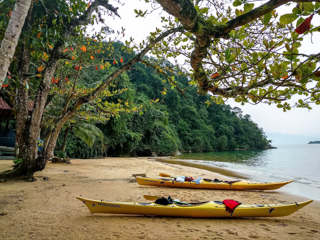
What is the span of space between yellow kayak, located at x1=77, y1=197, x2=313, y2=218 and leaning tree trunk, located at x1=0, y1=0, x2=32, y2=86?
1.98 metres

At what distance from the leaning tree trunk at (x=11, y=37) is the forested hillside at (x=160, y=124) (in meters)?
2.82

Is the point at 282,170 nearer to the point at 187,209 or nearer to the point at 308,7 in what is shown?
the point at 187,209

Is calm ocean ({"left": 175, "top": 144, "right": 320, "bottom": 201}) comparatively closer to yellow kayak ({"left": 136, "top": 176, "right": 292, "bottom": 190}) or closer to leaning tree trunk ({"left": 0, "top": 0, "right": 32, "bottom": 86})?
yellow kayak ({"left": 136, "top": 176, "right": 292, "bottom": 190})

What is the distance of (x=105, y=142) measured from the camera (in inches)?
660

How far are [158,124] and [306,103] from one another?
→ 63.1ft

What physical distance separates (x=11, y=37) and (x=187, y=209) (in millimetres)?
3209

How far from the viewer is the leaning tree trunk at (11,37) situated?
6.26ft

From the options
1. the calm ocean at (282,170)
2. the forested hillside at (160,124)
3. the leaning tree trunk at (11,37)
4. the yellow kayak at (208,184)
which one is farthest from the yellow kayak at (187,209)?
the calm ocean at (282,170)

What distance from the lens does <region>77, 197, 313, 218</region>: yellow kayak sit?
3.10 metres

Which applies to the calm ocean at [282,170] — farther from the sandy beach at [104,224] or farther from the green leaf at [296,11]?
the green leaf at [296,11]

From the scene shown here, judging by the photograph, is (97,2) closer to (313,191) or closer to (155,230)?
(155,230)

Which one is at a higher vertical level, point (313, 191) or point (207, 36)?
point (207, 36)

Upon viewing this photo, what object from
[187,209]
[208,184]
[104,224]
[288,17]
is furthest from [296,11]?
[208,184]

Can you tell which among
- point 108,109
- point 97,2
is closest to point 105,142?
point 108,109
